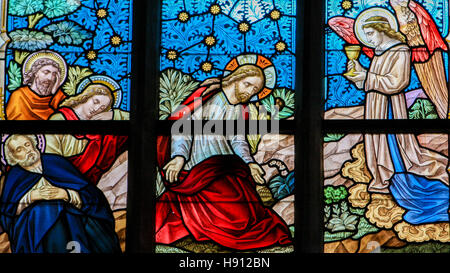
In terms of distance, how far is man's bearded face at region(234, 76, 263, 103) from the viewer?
5.34m

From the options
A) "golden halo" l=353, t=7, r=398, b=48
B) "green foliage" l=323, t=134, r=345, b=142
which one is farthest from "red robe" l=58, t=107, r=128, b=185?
"golden halo" l=353, t=7, r=398, b=48

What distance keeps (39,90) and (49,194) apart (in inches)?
26.7


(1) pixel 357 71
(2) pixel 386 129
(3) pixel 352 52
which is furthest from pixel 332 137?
(3) pixel 352 52

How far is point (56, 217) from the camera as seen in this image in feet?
16.9

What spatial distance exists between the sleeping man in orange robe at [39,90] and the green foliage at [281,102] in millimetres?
1282

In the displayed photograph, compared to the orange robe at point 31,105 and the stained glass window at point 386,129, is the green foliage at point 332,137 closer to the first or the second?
the stained glass window at point 386,129

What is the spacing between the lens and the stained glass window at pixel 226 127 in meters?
5.14

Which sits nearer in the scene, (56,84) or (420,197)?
(420,197)

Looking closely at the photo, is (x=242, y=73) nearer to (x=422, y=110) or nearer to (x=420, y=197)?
(x=422, y=110)

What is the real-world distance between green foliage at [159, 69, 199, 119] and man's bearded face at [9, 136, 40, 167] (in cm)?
82

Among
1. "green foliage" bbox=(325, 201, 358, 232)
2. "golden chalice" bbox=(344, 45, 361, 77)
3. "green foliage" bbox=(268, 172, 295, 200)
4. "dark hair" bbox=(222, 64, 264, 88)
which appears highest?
"golden chalice" bbox=(344, 45, 361, 77)

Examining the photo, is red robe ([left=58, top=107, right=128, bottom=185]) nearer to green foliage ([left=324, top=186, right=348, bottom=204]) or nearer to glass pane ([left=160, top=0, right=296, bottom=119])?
glass pane ([left=160, top=0, right=296, bottom=119])
